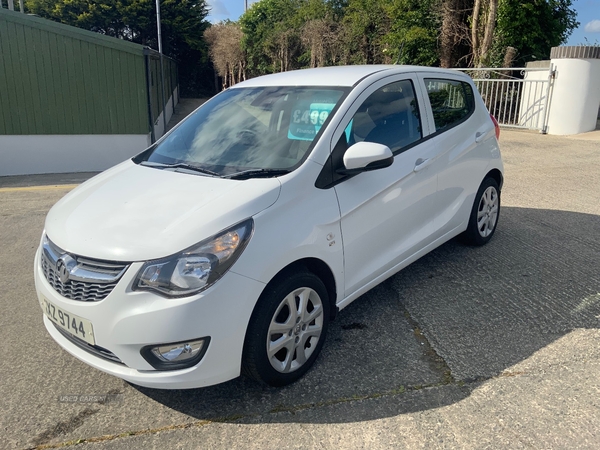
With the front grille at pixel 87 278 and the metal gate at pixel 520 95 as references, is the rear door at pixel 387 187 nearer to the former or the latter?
the front grille at pixel 87 278

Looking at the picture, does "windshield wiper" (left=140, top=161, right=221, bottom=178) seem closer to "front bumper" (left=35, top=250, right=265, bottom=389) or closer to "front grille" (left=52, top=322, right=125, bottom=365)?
"front bumper" (left=35, top=250, right=265, bottom=389)

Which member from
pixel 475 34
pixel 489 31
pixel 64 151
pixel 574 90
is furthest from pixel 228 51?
pixel 574 90

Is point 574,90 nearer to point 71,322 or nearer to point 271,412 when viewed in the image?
point 271,412

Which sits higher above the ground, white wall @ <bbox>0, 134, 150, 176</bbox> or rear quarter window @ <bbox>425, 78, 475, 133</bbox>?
rear quarter window @ <bbox>425, 78, 475, 133</bbox>

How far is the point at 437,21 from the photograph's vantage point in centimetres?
1798

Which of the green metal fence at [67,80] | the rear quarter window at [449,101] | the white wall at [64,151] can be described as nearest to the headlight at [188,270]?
the rear quarter window at [449,101]

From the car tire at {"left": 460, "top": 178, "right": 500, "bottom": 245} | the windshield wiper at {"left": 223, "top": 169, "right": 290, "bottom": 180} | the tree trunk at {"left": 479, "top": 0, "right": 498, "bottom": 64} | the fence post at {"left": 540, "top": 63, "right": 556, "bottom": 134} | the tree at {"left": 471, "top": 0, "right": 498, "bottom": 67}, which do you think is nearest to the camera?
the windshield wiper at {"left": 223, "top": 169, "right": 290, "bottom": 180}

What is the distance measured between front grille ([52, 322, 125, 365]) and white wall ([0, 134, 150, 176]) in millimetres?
9418

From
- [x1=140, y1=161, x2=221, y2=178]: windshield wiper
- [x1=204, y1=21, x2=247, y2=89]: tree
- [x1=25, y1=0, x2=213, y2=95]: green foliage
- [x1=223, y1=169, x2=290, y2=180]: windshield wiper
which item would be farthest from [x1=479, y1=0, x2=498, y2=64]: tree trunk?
[x1=25, y1=0, x2=213, y2=95]: green foliage

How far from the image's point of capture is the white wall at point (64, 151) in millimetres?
11031

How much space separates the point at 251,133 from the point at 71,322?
1.63m

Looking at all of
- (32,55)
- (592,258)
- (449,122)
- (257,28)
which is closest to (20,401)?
(449,122)

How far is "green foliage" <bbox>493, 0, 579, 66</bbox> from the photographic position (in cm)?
1546

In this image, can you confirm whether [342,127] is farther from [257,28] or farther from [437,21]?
[257,28]
